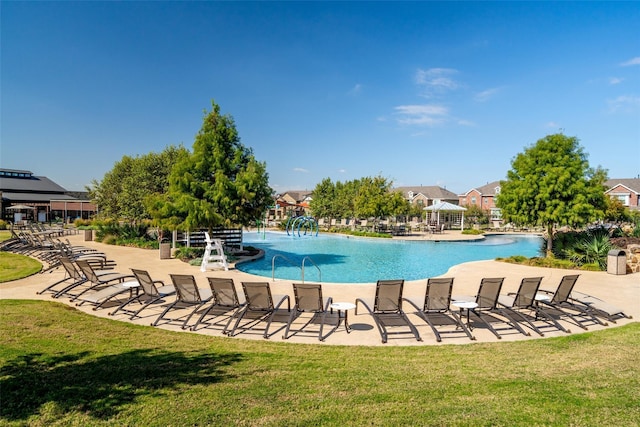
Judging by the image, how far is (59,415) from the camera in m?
3.60

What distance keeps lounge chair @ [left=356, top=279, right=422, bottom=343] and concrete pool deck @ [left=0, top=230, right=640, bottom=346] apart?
24 cm

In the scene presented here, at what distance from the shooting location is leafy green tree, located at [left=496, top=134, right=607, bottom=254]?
17141 millimetres

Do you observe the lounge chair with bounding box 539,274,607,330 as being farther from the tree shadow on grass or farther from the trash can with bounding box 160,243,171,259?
the trash can with bounding box 160,243,171,259

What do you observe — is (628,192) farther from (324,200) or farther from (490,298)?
(490,298)

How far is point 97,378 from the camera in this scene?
4.47m

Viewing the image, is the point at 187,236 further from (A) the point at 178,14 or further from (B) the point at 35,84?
(A) the point at 178,14

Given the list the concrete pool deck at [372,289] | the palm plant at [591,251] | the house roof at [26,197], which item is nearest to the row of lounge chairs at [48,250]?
the concrete pool deck at [372,289]

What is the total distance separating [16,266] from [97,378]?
43.3 feet

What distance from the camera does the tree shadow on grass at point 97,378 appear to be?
3809 millimetres

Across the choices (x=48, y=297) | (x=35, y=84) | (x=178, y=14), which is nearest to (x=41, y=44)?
(x=35, y=84)

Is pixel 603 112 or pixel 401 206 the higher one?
pixel 603 112

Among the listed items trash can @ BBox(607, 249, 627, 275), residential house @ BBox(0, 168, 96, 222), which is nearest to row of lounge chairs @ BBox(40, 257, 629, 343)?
trash can @ BBox(607, 249, 627, 275)

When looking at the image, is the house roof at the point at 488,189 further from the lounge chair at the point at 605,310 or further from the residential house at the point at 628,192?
the lounge chair at the point at 605,310

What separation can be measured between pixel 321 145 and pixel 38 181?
1883 inches
